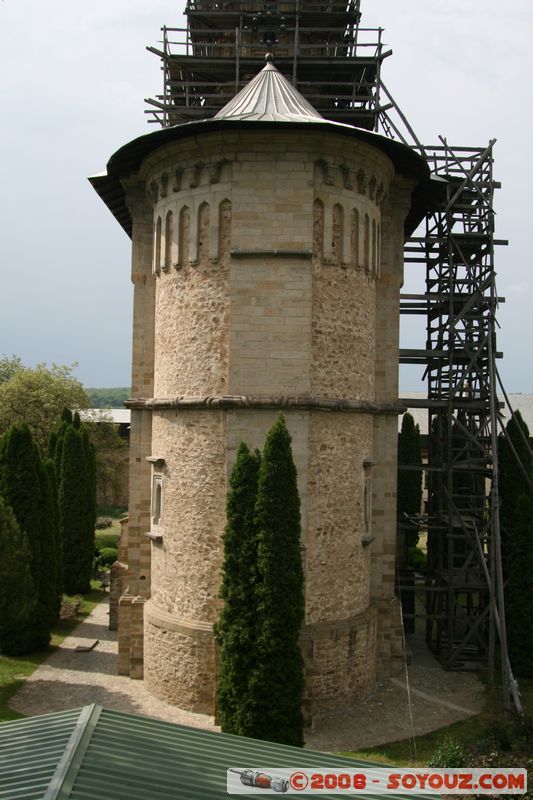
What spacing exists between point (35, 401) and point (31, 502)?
19220 millimetres

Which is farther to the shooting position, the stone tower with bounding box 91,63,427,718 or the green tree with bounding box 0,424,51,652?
the green tree with bounding box 0,424,51,652

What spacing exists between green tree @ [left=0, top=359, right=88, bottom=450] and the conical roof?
24129mm

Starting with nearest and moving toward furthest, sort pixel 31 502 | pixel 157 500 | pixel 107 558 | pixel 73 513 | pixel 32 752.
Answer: pixel 32 752, pixel 157 500, pixel 31 502, pixel 73 513, pixel 107 558

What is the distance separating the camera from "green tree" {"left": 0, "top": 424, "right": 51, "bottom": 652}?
1733 cm

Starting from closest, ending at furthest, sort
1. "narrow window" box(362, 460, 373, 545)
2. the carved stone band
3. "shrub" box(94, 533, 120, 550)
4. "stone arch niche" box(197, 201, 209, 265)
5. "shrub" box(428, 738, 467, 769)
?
"shrub" box(428, 738, 467, 769) < the carved stone band < "stone arch niche" box(197, 201, 209, 265) < "narrow window" box(362, 460, 373, 545) < "shrub" box(94, 533, 120, 550)

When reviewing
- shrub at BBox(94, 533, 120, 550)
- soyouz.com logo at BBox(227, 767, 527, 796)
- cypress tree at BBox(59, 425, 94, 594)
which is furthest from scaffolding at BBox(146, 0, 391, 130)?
shrub at BBox(94, 533, 120, 550)

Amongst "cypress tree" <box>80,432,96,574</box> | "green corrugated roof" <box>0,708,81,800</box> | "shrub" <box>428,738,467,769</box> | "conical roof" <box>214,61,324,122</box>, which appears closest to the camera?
"green corrugated roof" <box>0,708,81,800</box>

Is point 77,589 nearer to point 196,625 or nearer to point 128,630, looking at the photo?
point 128,630

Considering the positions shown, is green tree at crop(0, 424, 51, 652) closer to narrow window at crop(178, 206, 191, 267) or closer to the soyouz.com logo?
narrow window at crop(178, 206, 191, 267)

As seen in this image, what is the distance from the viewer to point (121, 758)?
225 inches

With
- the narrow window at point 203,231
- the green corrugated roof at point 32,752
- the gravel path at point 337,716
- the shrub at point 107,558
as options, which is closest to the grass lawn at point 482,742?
the gravel path at point 337,716

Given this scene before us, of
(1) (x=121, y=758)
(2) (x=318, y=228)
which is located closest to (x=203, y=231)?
(2) (x=318, y=228)

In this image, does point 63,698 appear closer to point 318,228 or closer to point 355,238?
point 318,228

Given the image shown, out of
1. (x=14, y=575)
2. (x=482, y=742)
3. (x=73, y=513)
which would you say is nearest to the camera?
(x=482, y=742)
